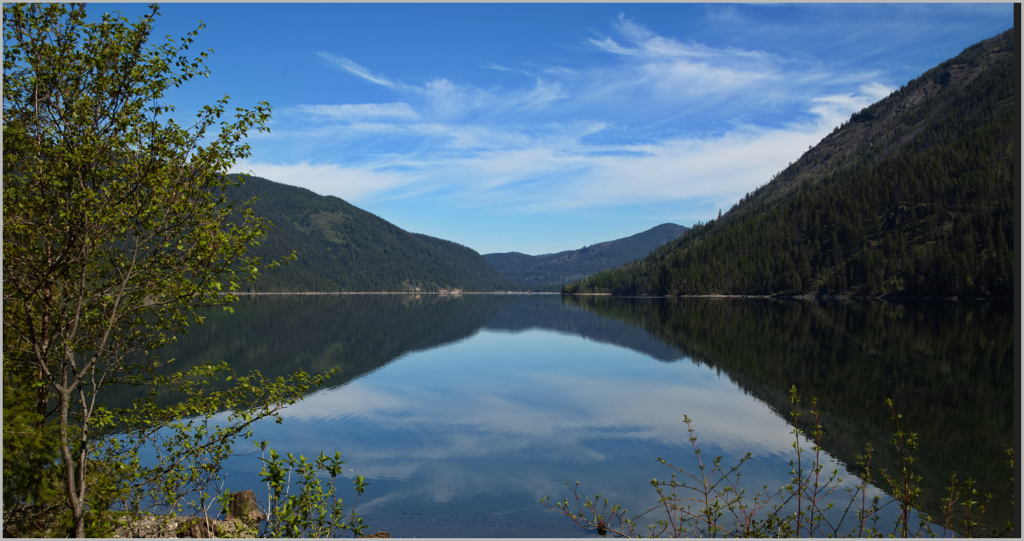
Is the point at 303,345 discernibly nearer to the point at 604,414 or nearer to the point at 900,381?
the point at 604,414

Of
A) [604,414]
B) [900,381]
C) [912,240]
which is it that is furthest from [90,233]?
[912,240]

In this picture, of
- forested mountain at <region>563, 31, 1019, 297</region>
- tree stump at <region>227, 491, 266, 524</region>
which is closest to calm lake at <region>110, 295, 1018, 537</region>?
tree stump at <region>227, 491, 266, 524</region>

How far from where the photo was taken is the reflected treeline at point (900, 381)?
1978 cm

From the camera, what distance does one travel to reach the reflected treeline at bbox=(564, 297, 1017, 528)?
64.9ft

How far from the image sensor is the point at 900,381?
33.1 m

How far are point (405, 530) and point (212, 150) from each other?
35.9 feet

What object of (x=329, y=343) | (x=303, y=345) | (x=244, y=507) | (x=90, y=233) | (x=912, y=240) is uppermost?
(x=912, y=240)

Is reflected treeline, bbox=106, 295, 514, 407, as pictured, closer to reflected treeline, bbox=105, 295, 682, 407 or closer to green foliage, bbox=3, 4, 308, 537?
reflected treeline, bbox=105, 295, 682, 407

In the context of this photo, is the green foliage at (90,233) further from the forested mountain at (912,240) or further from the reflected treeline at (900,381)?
the forested mountain at (912,240)

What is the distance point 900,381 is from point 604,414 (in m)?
18.8

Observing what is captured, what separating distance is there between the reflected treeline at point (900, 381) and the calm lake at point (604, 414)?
0.13 metres

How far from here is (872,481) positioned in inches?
703

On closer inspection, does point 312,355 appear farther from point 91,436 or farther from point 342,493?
point 91,436

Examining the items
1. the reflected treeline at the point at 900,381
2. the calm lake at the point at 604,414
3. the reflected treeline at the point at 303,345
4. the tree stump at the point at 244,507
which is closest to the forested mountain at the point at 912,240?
the reflected treeline at the point at 900,381
